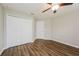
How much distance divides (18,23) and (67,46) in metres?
0.94

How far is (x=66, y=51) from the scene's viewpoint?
1710 millimetres

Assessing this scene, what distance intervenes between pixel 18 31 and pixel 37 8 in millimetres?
533

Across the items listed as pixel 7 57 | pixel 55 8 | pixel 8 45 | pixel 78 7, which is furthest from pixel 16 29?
pixel 78 7

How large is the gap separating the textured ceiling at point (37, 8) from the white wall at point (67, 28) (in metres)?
0.08

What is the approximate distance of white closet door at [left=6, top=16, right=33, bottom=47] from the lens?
70.7 inches

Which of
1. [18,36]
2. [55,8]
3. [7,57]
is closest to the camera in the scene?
[7,57]

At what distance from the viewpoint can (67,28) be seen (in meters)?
1.78

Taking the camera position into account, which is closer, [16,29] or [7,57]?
[7,57]

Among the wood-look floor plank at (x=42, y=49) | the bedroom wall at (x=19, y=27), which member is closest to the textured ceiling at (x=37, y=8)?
the bedroom wall at (x=19, y=27)

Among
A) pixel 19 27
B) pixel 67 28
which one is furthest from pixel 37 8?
pixel 67 28

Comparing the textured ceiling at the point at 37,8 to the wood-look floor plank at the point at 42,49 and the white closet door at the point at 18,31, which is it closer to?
the white closet door at the point at 18,31

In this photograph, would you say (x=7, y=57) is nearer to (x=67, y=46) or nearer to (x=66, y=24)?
(x=67, y=46)

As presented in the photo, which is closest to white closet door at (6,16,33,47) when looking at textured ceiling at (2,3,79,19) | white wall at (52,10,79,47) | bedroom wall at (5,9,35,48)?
bedroom wall at (5,9,35,48)

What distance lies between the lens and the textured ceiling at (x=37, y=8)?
1.70m
